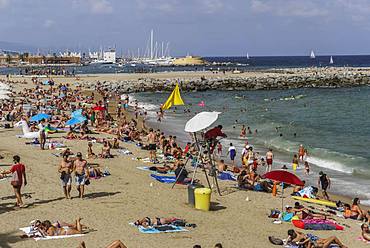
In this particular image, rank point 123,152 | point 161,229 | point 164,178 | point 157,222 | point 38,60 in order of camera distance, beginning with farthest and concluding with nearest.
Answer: point 38,60, point 123,152, point 164,178, point 157,222, point 161,229

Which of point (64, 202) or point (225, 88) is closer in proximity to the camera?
point (64, 202)

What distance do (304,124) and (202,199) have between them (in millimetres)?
21473

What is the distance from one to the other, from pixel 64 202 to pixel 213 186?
16.0 feet

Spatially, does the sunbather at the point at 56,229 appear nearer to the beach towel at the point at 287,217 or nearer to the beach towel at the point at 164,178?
the beach towel at the point at 287,217

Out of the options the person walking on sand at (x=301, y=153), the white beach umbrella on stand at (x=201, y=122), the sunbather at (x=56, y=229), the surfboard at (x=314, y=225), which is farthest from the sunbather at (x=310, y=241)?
the person walking on sand at (x=301, y=153)

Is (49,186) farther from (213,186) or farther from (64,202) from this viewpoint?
(213,186)

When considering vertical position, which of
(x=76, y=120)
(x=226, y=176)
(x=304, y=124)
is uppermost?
(x=76, y=120)

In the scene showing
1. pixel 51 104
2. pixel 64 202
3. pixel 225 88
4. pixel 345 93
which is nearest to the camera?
pixel 64 202

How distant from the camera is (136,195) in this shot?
45.0 ft

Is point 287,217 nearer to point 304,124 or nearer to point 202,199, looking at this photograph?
point 202,199

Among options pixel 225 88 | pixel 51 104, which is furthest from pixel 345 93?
pixel 51 104

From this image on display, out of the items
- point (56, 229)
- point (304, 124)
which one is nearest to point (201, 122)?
point (56, 229)

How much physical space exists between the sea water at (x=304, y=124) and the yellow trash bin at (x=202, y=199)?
18.0ft

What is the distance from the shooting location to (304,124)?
32.7 m
